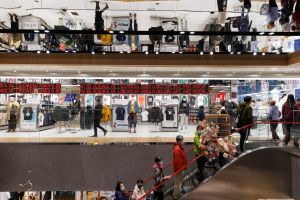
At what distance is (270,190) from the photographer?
1051cm

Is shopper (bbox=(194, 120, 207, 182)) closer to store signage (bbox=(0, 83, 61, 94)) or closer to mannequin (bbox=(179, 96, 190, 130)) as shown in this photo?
mannequin (bbox=(179, 96, 190, 130))

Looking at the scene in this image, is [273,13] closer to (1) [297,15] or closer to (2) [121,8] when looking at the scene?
(1) [297,15]

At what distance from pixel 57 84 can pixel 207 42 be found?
29.1 ft

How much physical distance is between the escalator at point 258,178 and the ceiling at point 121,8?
398cm

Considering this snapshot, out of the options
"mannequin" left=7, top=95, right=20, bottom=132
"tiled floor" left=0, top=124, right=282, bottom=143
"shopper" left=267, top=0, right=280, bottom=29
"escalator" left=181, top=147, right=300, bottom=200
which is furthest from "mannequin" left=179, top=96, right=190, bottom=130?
"shopper" left=267, top=0, right=280, bottom=29

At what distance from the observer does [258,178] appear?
1038cm

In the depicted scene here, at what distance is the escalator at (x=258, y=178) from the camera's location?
9.70 meters

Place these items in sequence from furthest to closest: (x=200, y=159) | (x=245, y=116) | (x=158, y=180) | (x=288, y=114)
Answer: (x=288, y=114), (x=158, y=180), (x=200, y=159), (x=245, y=116)

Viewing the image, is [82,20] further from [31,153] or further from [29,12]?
[31,153]

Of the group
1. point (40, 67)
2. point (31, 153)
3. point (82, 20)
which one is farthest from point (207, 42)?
point (31, 153)

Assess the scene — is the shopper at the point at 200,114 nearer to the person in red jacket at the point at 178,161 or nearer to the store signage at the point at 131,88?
the store signage at the point at 131,88

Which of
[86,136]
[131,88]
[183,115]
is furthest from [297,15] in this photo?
[131,88]

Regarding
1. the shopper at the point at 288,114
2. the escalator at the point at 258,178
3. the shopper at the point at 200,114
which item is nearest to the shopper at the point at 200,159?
the escalator at the point at 258,178

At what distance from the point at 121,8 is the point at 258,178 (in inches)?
251
